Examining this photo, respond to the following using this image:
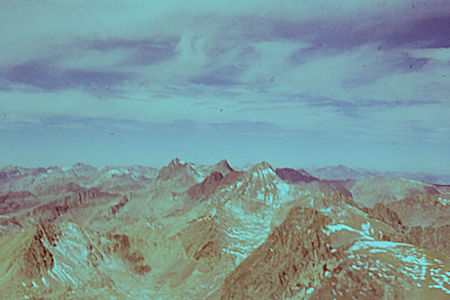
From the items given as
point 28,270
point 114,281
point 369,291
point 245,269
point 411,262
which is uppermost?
point 411,262

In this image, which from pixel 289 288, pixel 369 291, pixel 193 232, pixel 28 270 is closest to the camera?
pixel 369 291

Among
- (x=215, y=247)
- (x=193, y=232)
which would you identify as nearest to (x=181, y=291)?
(x=215, y=247)

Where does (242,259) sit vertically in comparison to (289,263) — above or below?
below

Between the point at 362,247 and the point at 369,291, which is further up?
the point at 362,247

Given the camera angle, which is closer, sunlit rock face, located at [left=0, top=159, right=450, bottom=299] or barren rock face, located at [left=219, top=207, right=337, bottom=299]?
sunlit rock face, located at [left=0, top=159, right=450, bottom=299]

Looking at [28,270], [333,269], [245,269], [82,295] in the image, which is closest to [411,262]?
[333,269]

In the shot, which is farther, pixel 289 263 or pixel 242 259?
pixel 242 259

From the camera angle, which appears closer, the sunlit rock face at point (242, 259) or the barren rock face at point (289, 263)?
the sunlit rock face at point (242, 259)

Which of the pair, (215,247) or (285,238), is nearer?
(285,238)

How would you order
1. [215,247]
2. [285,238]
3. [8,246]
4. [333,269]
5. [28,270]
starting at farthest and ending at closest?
1. [215,247]
2. [8,246]
3. [28,270]
4. [285,238]
5. [333,269]

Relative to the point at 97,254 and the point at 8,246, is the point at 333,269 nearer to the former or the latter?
the point at 97,254
